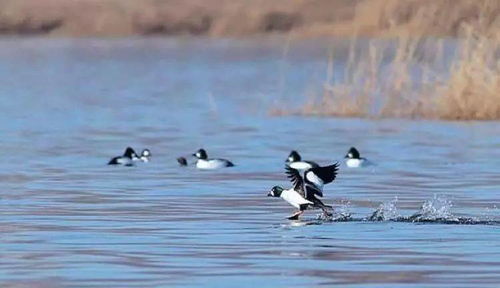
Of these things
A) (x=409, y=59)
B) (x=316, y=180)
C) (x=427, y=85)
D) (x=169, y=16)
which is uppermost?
(x=169, y=16)

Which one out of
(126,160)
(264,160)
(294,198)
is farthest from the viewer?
(264,160)

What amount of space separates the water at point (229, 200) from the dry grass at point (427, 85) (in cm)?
32

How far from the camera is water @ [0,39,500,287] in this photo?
11.2 meters

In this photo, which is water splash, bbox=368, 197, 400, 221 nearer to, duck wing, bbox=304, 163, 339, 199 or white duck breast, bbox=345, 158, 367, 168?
duck wing, bbox=304, 163, 339, 199

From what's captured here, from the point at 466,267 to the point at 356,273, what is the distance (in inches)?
27.3

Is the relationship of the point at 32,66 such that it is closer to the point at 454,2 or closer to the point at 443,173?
the point at 454,2

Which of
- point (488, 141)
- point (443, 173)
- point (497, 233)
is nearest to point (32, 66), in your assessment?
point (488, 141)

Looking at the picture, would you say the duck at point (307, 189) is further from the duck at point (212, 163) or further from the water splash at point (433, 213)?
the duck at point (212, 163)

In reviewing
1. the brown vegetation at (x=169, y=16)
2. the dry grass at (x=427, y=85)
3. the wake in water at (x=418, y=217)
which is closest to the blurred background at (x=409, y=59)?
the dry grass at (x=427, y=85)

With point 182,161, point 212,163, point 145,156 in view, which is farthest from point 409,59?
point 212,163

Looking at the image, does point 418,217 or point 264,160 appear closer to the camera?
point 418,217

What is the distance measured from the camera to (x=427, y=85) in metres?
26.8

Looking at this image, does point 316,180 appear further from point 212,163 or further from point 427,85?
point 427,85

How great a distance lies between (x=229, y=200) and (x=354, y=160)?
4178 mm
